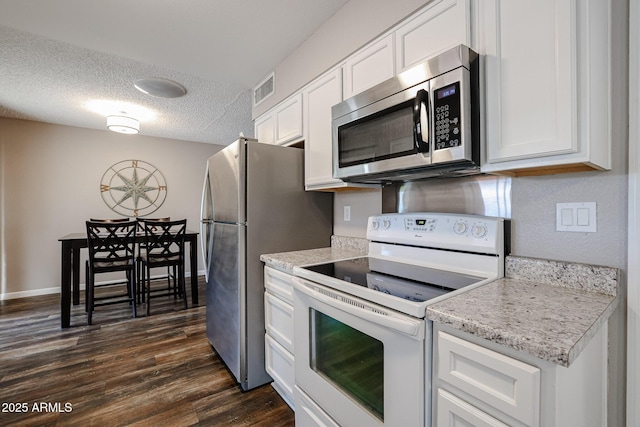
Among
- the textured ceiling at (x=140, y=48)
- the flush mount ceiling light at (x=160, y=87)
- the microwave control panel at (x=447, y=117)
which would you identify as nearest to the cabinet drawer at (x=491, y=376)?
the microwave control panel at (x=447, y=117)

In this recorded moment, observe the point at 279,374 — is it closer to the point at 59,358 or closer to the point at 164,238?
the point at 59,358

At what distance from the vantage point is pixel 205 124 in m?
4.22

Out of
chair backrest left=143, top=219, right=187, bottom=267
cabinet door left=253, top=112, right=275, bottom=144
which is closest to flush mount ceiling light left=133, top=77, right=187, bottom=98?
cabinet door left=253, top=112, right=275, bottom=144

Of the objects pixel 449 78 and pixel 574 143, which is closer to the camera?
pixel 574 143

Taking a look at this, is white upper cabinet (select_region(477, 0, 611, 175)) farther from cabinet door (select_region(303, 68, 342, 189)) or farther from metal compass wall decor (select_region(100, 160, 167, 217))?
metal compass wall decor (select_region(100, 160, 167, 217))

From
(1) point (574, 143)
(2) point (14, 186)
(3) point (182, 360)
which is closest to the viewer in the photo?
(1) point (574, 143)

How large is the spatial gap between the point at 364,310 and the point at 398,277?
13.2 inches

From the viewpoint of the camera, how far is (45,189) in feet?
13.6

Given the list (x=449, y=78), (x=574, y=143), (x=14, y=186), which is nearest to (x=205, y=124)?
(x=14, y=186)

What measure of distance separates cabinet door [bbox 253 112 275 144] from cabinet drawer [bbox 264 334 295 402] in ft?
5.49

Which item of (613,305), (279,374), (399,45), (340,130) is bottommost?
(279,374)

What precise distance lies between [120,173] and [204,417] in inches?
170

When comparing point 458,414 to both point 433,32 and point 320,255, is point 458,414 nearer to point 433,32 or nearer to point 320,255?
point 320,255

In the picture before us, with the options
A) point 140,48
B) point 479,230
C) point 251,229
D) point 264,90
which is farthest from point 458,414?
point 140,48
